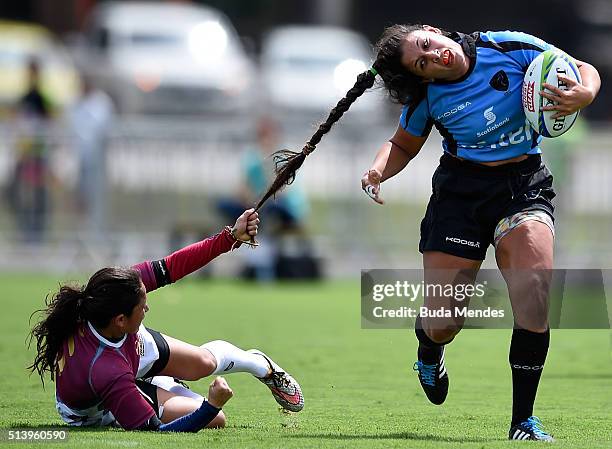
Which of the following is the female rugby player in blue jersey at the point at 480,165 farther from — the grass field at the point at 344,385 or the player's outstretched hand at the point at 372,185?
the grass field at the point at 344,385

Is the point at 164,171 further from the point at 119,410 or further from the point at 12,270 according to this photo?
the point at 119,410

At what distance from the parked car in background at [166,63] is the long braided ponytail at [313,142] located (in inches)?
661

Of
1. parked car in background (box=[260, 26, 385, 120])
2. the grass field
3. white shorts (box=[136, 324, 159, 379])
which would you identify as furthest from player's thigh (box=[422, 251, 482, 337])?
parked car in background (box=[260, 26, 385, 120])

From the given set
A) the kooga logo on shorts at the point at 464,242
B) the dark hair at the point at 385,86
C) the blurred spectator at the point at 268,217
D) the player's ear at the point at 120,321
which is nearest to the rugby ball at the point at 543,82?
the dark hair at the point at 385,86

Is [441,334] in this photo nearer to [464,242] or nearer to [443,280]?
[443,280]

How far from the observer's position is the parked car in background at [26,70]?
22859mm

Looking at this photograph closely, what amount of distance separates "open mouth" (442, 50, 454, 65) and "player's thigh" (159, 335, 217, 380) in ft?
5.82

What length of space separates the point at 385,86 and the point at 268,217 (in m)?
8.16

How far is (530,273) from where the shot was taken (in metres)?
5.97

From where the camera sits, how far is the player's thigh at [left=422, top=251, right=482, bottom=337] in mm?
6395

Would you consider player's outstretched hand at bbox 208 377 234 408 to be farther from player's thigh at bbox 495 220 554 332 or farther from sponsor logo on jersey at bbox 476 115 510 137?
sponsor logo on jersey at bbox 476 115 510 137

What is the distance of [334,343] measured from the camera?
9711 mm

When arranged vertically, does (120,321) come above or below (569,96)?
below

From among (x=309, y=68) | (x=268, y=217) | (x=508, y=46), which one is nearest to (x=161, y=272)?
(x=508, y=46)
